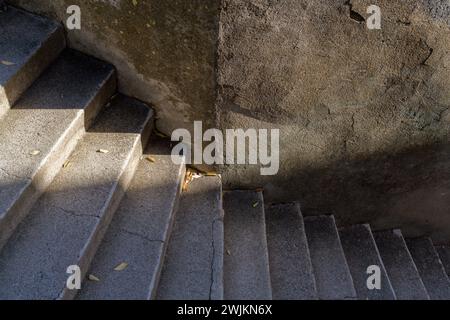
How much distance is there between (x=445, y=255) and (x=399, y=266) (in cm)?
89

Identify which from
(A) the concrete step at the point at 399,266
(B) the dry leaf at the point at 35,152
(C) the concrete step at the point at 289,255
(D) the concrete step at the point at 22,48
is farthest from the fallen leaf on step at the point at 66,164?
(A) the concrete step at the point at 399,266

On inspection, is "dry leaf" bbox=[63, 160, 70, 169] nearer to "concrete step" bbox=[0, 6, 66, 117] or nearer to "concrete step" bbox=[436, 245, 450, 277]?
"concrete step" bbox=[0, 6, 66, 117]

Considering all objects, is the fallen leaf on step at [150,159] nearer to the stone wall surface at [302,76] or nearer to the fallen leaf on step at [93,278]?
the stone wall surface at [302,76]

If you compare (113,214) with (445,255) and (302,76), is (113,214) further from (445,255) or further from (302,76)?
(445,255)

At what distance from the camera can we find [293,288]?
3363 millimetres

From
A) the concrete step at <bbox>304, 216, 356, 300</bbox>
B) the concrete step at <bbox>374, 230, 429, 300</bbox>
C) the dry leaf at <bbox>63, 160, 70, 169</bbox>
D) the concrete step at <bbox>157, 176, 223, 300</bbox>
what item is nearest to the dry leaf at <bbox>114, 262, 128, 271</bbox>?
the concrete step at <bbox>157, 176, 223, 300</bbox>

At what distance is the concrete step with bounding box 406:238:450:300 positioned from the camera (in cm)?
429

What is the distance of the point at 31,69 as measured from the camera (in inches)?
127

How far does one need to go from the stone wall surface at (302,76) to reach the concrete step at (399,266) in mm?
783

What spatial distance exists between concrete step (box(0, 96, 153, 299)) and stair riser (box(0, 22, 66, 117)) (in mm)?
575

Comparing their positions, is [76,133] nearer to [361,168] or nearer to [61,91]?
[61,91]

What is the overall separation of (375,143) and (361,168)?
28cm

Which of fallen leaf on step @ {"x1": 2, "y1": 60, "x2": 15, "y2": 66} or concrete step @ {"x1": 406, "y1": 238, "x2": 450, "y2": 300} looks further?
concrete step @ {"x1": 406, "y1": 238, "x2": 450, "y2": 300}

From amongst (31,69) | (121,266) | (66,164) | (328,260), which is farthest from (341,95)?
(31,69)
